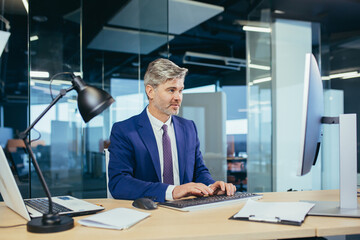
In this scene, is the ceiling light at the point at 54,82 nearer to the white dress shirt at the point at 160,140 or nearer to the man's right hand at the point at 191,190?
the white dress shirt at the point at 160,140

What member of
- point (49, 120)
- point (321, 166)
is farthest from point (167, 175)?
point (321, 166)

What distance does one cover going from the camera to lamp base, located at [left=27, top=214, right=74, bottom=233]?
112 centimetres

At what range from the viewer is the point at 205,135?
17.5 ft

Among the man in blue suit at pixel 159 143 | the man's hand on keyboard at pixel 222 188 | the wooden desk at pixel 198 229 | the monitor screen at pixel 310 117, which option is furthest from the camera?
the man in blue suit at pixel 159 143

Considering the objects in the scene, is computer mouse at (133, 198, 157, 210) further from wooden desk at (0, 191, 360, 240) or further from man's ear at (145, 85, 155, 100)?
man's ear at (145, 85, 155, 100)

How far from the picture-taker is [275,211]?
1354 millimetres

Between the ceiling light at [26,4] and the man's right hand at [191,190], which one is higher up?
the ceiling light at [26,4]

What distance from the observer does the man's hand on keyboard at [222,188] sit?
1714mm

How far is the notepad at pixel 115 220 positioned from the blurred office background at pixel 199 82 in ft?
7.97

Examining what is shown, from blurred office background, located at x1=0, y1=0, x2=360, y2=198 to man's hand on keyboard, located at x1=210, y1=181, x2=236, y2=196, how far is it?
7.70ft

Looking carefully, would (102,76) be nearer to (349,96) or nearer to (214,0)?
(214,0)

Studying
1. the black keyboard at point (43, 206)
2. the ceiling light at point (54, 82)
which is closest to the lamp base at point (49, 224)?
the black keyboard at point (43, 206)

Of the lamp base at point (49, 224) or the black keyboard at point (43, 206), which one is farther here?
the black keyboard at point (43, 206)

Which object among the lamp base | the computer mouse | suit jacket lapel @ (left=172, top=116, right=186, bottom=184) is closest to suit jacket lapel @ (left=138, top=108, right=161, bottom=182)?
suit jacket lapel @ (left=172, top=116, right=186, bottom=184)
